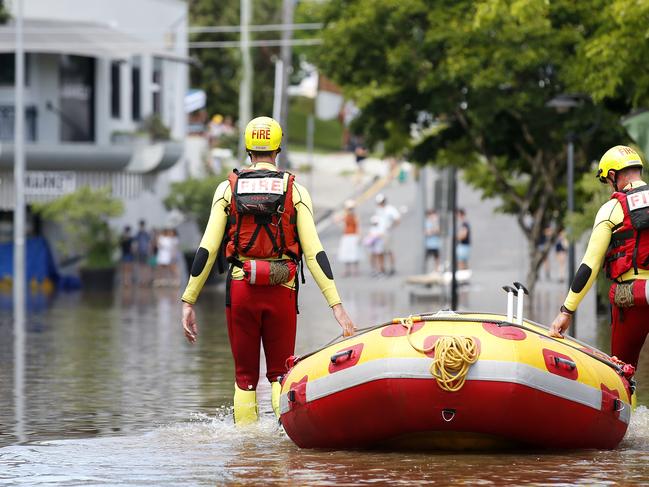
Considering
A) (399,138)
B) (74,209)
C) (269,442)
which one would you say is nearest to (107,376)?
(269,442)

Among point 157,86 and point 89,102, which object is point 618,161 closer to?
point 89,102

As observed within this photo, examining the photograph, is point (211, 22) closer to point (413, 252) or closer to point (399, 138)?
point (413, 252)

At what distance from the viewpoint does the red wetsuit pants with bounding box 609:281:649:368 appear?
1119cm

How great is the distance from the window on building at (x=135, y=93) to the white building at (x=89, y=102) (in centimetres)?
3

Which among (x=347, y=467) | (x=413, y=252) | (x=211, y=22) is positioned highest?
(x=211, y=22)

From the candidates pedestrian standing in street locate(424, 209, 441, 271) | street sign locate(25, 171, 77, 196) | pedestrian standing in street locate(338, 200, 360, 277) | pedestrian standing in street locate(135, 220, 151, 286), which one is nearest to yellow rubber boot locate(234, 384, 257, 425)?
pedestrian standing in street locate(424, 209, 441, 271)

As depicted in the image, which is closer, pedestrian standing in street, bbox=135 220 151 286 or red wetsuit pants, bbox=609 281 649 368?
red wetsuit pants, bbox=609 281 649 368

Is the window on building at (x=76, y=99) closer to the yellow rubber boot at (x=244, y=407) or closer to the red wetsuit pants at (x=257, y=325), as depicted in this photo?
the yellow rubber boot at (x=244, y=407)

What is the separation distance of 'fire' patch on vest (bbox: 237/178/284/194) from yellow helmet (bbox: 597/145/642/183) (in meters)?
2.00

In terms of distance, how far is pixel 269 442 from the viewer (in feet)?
36.2

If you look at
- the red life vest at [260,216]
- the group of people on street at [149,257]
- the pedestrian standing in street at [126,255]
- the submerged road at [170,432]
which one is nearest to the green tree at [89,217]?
the pedestrian standing in street at [126,255]

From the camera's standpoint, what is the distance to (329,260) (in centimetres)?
1980

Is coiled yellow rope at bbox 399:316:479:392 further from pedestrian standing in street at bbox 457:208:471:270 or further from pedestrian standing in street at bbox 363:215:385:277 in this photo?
pedestrian standing in street at bbox 363:215:385:277

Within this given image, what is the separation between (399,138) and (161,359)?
12694 millimetres
